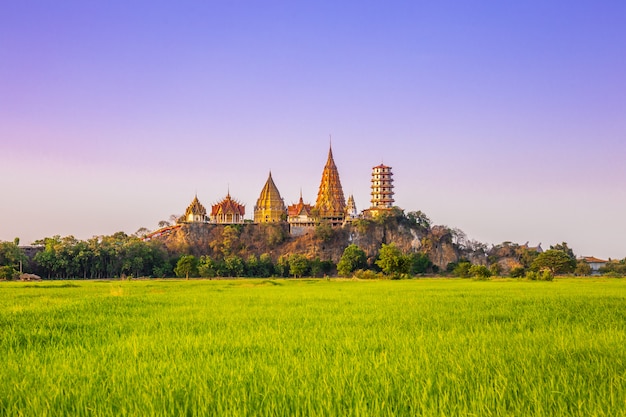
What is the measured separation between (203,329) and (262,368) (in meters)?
4.49

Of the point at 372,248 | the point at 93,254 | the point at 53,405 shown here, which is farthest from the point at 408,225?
the point at 53,405

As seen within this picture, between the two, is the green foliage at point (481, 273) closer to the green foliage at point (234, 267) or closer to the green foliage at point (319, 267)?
the green foliage at point (319, 267)

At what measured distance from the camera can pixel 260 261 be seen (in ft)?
294

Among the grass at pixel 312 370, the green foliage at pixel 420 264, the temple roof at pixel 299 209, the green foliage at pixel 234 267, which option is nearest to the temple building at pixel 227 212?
the temple roof at pixel 299 209

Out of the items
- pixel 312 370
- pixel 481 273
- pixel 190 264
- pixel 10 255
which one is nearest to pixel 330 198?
pixel 190 264

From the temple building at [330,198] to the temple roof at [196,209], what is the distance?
22.9m

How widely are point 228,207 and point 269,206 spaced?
8.41 metres

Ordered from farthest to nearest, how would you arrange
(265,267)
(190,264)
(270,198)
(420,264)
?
(270,198) → (420,264) → (265,267) → (190,264)

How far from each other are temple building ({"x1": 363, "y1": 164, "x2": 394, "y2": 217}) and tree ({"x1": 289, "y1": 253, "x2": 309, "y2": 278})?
24.6 metres

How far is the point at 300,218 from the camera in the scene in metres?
107

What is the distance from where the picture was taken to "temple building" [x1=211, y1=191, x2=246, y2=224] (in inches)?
4309

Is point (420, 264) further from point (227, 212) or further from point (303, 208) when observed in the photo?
point (227, 212)

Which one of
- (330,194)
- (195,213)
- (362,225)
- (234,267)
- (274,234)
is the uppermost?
(330,194)

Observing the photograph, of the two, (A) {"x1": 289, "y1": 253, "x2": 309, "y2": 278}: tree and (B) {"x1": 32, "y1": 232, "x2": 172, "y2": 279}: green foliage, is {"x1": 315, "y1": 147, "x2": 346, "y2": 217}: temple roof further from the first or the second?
(B) {"x1": 32, "y1": 232, "x2": 172, "y2": 279}: green foliage
